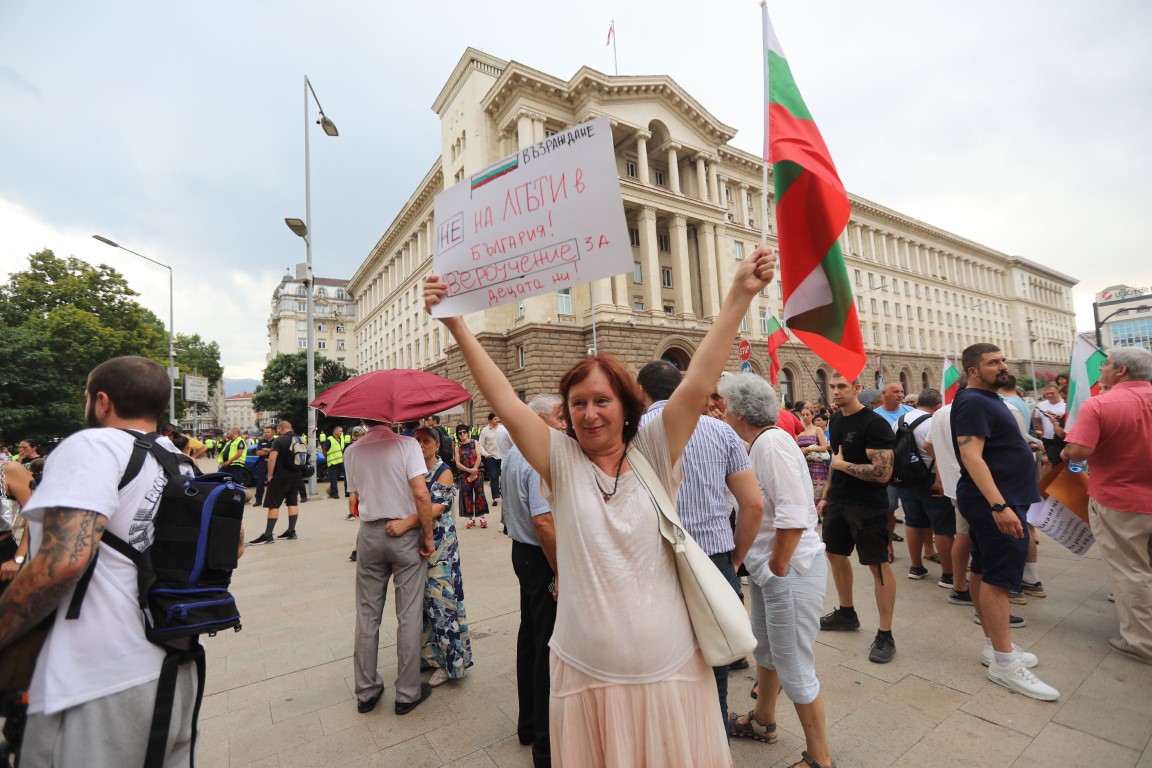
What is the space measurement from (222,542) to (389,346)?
49406mm

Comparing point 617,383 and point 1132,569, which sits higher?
point 617,383

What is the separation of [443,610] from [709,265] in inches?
1229

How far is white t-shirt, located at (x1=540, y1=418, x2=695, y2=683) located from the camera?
153 cm

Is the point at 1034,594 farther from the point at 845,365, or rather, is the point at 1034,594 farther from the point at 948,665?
the point at 845,365

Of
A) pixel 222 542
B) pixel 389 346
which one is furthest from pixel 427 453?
pixel 389 346

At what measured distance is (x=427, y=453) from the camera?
453 centimetres

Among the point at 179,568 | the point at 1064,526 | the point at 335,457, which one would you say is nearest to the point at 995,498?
the point at 1064,526

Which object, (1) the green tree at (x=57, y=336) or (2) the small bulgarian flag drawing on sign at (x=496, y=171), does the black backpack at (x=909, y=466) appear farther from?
(1) the green tree at (x=57, y=336)

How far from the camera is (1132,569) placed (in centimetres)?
370

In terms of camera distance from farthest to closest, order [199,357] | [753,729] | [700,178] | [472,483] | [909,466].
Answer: [199,357], [700,178], [472,483], [909,466], [753,729]

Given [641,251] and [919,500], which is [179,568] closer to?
[919,500]

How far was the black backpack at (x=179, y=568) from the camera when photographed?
1700 millimetres

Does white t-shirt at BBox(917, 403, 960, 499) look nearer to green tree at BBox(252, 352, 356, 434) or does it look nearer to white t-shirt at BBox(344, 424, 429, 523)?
white t-shirt at BBox(344, 424, 429, 523)

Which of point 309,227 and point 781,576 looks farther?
point 309,227
